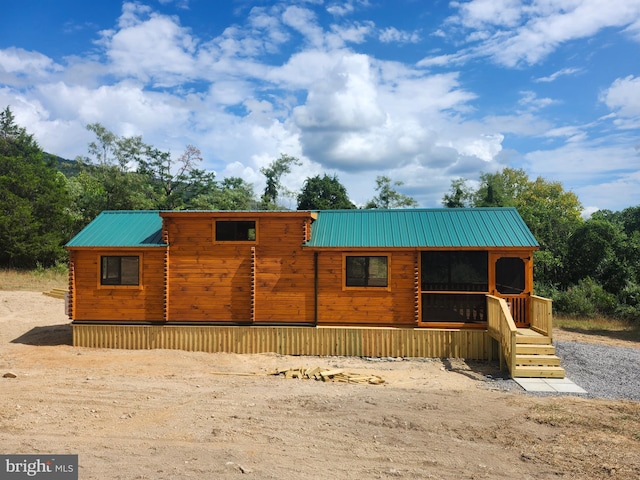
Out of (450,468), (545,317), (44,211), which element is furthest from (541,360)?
(44,211)

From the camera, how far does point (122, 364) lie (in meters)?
12.8

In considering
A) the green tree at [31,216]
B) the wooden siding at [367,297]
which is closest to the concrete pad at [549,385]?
the wooden siding at [367,297]

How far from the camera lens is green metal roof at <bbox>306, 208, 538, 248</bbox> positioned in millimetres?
13711

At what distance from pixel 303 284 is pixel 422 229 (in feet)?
14.0

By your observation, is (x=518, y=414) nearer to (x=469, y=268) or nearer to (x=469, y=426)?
(x=469, y=426)

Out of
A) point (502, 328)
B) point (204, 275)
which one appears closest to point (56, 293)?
point (204, 275)

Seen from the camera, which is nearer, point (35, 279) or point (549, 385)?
point (549, 385)

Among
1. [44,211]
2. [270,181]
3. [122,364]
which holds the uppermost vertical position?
[270,181]

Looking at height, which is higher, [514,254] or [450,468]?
[514,254]

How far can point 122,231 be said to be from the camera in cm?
1525

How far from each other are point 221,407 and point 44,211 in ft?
112

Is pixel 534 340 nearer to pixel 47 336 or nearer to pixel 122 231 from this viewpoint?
pixel 122 231

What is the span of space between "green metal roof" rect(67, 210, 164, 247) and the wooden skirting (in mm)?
2726

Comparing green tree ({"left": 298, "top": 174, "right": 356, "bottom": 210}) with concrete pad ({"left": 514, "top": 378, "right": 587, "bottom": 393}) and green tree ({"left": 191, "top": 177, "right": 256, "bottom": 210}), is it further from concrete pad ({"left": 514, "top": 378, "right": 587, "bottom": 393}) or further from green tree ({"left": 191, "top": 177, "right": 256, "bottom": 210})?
concrete pad ({"left": 514, "top": 378, "right": 587, "bottom": 393})
